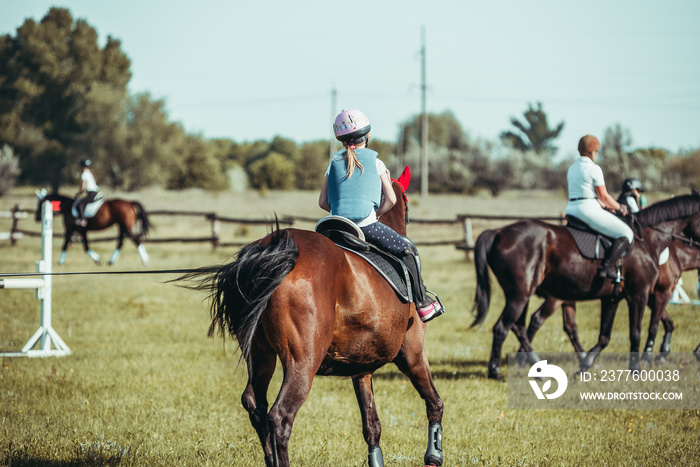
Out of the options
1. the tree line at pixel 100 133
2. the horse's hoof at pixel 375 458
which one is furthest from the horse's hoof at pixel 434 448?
the tree line at pixel 100 133

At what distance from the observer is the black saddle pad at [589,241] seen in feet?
26.2

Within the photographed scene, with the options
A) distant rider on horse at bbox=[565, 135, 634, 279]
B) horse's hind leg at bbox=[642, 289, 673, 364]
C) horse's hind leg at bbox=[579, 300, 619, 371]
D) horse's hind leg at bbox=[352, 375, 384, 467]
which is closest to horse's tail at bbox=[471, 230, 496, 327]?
distant rider on horse at bbox=[565, 135, 634, 279]

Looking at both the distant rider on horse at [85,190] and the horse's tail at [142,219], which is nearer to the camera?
the distant rider on horse at [85,190]

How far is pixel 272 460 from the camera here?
3443 mm

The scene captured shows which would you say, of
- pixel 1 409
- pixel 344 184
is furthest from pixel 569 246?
pixel 1 409

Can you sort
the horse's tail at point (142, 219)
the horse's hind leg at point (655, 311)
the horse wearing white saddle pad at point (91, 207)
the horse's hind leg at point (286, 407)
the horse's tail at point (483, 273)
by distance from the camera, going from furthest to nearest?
the horse's tail at point (142, 219) → the horse wearing white saddle pad at point (91, 207) → the horse's hind leg at point (655, 311) → the horse's tail at point (483, 273) → the horse's hind leg at point (286, 407)

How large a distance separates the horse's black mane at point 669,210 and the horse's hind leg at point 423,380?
17.6 feet

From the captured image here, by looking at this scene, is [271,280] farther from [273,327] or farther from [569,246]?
[569,246]

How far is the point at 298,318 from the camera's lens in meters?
3.45

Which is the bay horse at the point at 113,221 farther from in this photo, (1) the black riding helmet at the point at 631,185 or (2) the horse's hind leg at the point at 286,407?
(2) the horse's hind leg at the point at 286,407

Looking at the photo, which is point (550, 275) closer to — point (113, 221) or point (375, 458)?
point (375, 458)

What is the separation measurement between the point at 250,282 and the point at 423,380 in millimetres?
1662

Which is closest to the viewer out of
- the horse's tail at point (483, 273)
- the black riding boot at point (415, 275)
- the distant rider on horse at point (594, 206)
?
the black riding boot at point (415, 275)

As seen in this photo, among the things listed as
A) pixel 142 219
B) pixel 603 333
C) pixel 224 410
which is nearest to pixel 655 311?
pixel 603 333
